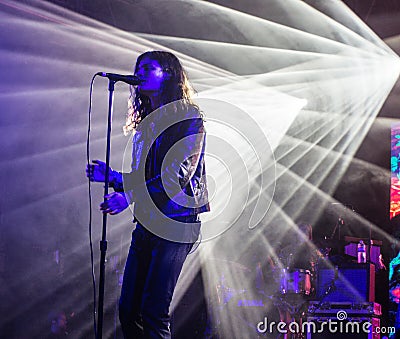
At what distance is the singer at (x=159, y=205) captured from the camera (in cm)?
195

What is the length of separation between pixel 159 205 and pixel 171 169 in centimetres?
15

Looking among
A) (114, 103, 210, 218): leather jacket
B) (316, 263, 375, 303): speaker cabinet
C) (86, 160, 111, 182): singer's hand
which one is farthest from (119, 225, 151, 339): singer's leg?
(316, 263, 375, 303): speaker cabinet

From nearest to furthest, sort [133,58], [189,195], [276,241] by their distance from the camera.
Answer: [189,195] < [133,58] < [276,241]

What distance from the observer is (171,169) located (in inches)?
77.4

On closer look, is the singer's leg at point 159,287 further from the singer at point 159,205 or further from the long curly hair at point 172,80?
the long curly hair at point 172,80

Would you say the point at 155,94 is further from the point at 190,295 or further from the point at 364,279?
the point at 364,279

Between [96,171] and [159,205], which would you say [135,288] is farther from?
[96,171]

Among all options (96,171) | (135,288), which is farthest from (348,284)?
(96,171)

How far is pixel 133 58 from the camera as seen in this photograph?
4793mm

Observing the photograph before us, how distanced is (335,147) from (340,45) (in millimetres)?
1093

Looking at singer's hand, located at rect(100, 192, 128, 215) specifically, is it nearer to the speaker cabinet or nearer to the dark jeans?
the dark jeans

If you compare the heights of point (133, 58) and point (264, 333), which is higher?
point (133, 58)

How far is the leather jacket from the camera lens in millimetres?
1981

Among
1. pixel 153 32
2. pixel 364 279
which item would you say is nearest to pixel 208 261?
pixel 364 279
